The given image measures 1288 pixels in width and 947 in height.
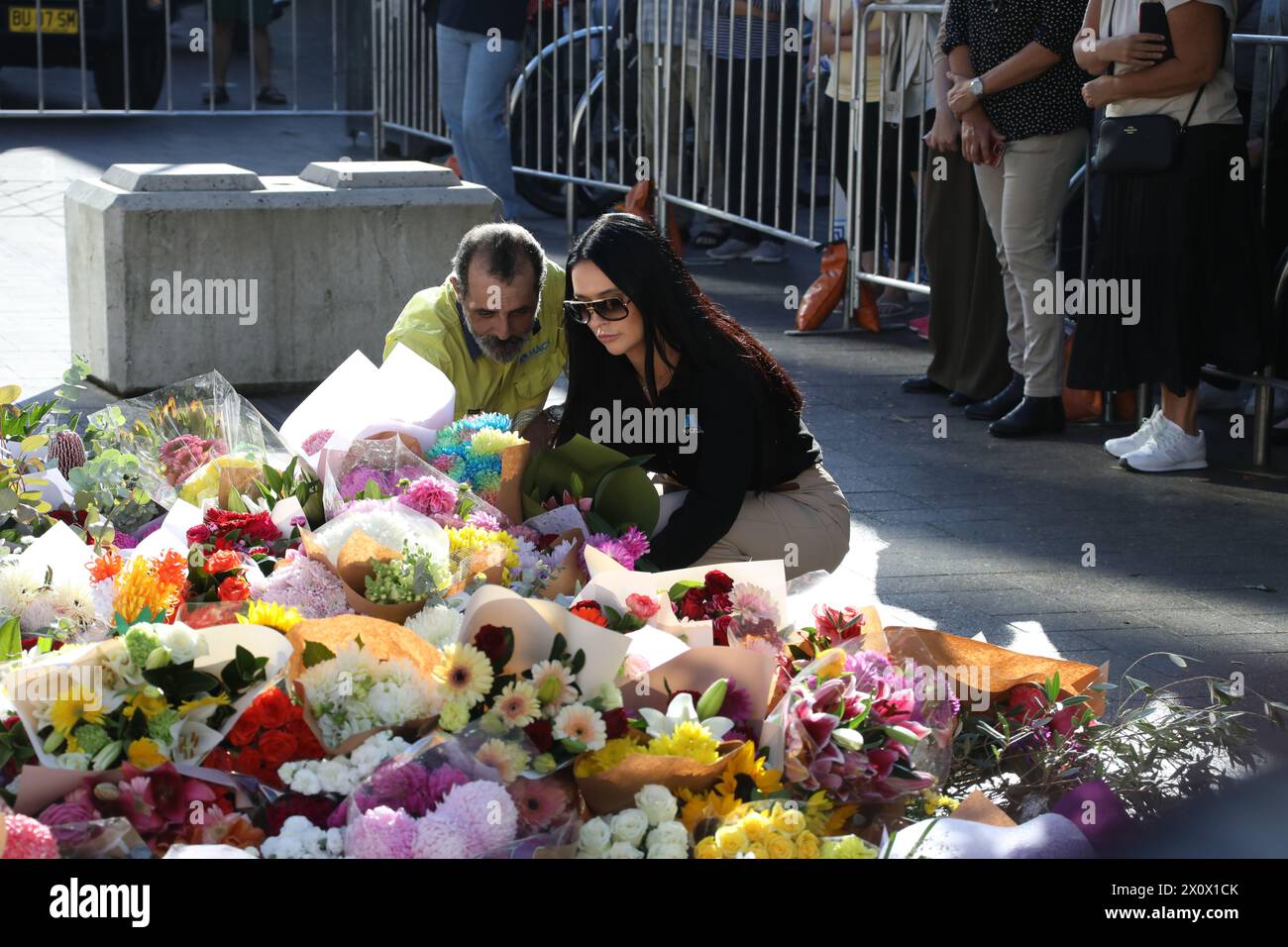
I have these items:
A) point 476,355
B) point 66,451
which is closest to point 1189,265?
point 476,355

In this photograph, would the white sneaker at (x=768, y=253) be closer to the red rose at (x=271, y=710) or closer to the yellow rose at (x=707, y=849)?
the red rose at (x=271, y=710)

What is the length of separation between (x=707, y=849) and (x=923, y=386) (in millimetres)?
5151

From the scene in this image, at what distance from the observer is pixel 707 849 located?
7.53ft

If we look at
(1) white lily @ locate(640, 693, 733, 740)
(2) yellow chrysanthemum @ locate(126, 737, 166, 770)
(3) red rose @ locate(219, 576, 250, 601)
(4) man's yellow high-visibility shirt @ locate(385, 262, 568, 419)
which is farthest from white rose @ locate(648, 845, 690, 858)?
(4) man's yellow high-visibility shirt @ locate(385, 262, 568, 419)

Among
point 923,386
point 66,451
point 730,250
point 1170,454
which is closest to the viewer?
point 66,451

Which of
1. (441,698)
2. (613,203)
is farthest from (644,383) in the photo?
(613,203)

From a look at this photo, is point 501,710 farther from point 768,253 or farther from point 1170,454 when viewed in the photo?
point 768,253

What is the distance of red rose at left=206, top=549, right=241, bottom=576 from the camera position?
2945mm

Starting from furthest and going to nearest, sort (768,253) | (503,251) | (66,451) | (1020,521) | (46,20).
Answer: (46,20), (768,253), (1020,521), (503,251), (66,451)

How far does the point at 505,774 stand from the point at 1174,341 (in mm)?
4220

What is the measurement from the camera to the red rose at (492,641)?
2.49 meters

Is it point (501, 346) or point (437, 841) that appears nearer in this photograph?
point (437, 841)

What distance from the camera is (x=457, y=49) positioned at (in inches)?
390
